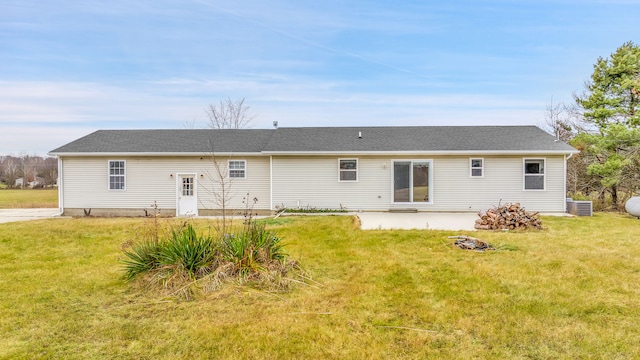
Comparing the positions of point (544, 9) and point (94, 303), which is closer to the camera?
point (94, 303)

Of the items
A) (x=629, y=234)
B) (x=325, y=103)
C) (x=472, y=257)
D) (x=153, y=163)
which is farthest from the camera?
(x=325, y=103)

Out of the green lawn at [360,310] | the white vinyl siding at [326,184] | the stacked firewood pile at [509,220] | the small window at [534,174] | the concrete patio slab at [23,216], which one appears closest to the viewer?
the green lawn at [360,310]

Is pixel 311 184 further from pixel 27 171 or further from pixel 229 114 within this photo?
pixel 27 171

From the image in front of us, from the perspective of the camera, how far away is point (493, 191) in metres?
14.2

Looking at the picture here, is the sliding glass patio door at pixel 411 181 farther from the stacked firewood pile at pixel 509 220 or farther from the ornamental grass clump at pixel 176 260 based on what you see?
the ornamental grass clump at pixel 176 260

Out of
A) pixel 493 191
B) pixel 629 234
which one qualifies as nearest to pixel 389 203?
pixel 493 191

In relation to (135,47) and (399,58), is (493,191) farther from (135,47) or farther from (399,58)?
(135,47)

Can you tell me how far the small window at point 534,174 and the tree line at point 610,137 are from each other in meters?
2.31

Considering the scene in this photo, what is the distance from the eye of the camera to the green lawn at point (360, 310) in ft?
10.7

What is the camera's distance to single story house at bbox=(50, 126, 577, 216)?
46.2 ft

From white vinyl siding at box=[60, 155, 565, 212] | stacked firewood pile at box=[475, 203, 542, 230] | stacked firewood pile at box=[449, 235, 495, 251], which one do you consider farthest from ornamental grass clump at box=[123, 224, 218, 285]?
white vinyl siding at box=[60, 155, 565, 212]

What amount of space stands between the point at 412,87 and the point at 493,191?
31.7 feet

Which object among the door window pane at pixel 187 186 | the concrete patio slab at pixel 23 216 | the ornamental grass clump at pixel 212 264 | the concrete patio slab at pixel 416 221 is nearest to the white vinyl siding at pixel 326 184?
the concrete patio slab at pixel 416 221

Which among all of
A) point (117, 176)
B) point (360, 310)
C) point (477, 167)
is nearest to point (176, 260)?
point (360, 310)
